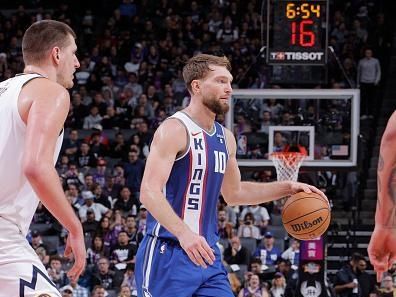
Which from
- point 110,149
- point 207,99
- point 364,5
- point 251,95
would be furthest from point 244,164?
point 364,5

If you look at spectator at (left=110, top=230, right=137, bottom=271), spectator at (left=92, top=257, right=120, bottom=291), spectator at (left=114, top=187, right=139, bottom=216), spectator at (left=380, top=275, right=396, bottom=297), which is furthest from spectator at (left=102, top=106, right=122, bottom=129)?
spectator at (left=380, top=275, right=396, bottom=297)

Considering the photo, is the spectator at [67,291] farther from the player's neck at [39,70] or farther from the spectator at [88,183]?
the player's neck at [39,70]

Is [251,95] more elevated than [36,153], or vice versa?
[251,95]

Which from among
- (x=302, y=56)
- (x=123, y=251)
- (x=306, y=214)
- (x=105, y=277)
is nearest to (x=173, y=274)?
(x=306, y=214)

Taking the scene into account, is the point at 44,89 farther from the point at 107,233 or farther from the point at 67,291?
the point at 107,233

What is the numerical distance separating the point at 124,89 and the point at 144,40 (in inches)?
82.7

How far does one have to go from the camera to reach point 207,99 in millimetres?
6156

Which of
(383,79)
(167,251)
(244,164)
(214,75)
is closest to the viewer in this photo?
(167,251)

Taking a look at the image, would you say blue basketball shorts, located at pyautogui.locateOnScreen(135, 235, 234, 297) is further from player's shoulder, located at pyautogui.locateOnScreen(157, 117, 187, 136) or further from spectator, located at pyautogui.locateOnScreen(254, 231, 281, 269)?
spectator, located at pyautogui.locateOnScreen(254, 231, 281, 269)

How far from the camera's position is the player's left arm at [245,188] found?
20.6ft

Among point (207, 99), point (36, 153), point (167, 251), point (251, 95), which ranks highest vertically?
point (251, 95)

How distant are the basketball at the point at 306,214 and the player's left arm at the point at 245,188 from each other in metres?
0.06

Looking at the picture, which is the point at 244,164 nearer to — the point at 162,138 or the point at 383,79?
the point at 162,138

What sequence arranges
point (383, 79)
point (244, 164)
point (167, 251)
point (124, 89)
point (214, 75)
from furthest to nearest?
point (383, 79), point (124, 89), point (244, 164), point (214, 75), point (167, 251)
